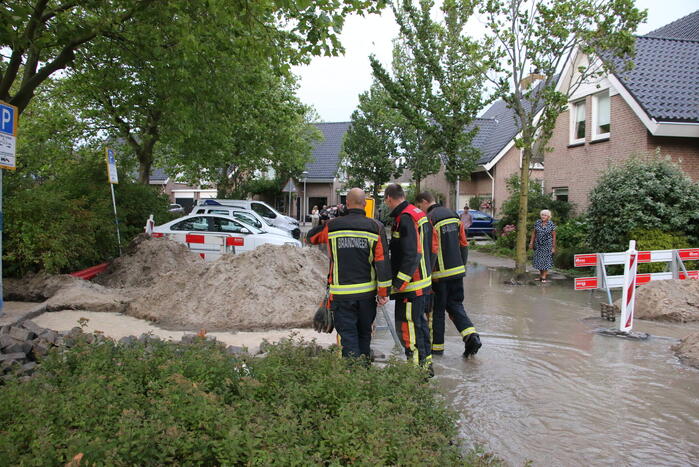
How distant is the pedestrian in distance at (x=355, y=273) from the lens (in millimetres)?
5332

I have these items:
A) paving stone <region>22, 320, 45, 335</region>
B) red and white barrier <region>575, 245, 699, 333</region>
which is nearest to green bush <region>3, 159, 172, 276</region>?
paving stone <region>22, 320, 45, 335</region>

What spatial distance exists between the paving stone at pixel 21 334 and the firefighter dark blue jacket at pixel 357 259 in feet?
10.0

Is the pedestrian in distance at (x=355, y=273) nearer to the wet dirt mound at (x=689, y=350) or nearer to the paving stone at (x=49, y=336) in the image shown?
the paving stone at (x=49, y=336)

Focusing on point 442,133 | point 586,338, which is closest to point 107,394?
point 586,338

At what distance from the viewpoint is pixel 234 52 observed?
1038 cm

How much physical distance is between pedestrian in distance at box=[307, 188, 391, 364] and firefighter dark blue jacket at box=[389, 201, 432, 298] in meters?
0.32

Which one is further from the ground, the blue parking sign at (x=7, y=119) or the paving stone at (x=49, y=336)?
the blue parking sign at (x=7, y=119)

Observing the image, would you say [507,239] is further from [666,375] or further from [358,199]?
[358,199]

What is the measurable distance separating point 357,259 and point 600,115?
15949 mm

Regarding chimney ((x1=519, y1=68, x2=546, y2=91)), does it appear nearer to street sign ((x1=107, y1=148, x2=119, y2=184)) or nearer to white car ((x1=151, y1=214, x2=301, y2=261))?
white car ((x1=151, y1=214, x2=301, y2=261))

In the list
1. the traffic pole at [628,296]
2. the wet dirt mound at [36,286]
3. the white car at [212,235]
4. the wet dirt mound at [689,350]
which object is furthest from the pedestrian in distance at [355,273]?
the white car at [212,235]

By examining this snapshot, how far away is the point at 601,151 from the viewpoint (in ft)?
59.8

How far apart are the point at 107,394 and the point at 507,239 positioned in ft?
63.1

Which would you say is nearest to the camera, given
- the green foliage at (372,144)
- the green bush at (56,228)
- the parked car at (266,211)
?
the green bush at (56,228)
